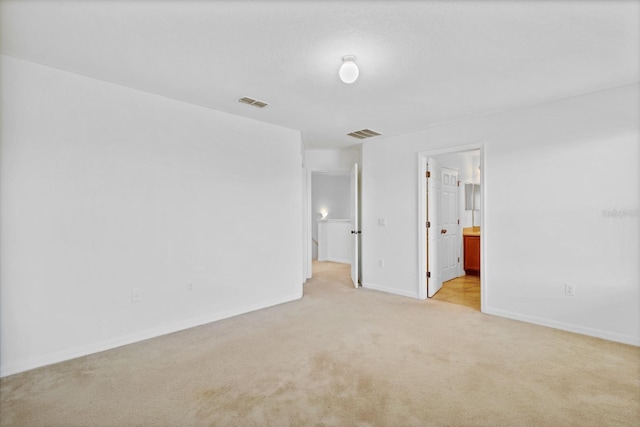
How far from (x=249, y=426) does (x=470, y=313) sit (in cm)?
295

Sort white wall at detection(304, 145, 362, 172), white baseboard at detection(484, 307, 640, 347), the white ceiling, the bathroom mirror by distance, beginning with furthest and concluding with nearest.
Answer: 1. the bathroom mirror
2. white wall at detection(304, 145, 362, 172)
3. white baseboard at detection(484, 307, 640, 347)
4. the white ceiling

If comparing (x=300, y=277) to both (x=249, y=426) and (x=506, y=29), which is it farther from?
(x=506, y=29)

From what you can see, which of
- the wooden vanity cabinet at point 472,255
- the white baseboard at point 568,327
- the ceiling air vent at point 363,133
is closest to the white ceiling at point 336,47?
the ceiling air vent at point 363,133

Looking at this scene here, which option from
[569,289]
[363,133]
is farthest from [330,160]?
[569,289]

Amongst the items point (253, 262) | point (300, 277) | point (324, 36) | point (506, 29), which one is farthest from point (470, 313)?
point (324, 36)

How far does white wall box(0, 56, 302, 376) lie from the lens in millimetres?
2352

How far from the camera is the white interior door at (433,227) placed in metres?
4.37

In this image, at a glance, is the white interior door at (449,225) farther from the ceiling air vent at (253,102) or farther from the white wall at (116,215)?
the ceiling air vent at (253,102)

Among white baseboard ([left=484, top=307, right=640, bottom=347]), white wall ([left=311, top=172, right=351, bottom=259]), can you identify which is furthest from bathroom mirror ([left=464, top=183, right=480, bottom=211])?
white baseboard ([left=484, top=307, right=640, bottom=347])

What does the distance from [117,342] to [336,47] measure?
3.15 meters

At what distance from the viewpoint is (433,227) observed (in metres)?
4.48

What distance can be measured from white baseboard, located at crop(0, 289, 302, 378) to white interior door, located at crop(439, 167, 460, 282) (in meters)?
3.07

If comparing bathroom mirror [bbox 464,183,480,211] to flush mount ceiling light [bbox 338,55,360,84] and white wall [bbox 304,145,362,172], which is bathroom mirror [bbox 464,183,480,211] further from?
flush mount ceiling light [bbox 338,55,360,84]

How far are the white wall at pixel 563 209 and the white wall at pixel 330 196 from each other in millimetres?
4441
